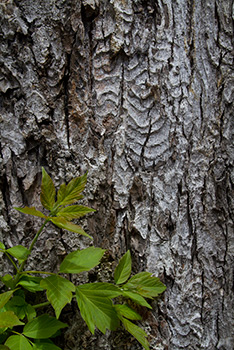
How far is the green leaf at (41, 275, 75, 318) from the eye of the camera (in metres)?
0.85

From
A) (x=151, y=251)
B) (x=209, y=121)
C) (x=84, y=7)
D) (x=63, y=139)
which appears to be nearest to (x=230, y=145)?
(x=209, y=121)

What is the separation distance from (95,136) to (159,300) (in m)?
0.64

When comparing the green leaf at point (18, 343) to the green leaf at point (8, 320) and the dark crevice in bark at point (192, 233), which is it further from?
the dark crevice in bark at point (192, 233)

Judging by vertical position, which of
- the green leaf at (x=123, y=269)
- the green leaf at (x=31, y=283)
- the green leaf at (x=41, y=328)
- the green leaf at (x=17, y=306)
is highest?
the green leaf at (x=123, y=269)

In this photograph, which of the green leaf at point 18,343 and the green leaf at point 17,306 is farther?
the green leaf at point 17,306

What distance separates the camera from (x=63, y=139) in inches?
43.9

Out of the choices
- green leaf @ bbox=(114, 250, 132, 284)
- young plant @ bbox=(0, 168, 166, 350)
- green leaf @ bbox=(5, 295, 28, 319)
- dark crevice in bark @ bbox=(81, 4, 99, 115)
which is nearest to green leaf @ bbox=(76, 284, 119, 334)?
young plant @ bbox=(0, 168, 166, 350)

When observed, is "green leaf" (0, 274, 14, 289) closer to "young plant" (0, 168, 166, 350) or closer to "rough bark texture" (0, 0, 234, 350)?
"young plant" (0, 168, 166, 350)

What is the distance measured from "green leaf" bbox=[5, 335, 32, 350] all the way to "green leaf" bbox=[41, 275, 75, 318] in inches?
6.2

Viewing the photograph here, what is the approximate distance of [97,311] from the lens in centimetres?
90

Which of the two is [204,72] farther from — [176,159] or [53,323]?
[53,323]

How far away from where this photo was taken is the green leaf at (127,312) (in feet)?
3.26

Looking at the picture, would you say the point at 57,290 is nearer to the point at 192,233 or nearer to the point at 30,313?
the point at 30,313

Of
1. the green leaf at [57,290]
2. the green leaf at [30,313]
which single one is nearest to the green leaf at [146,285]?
the green leaf at [57,290]
